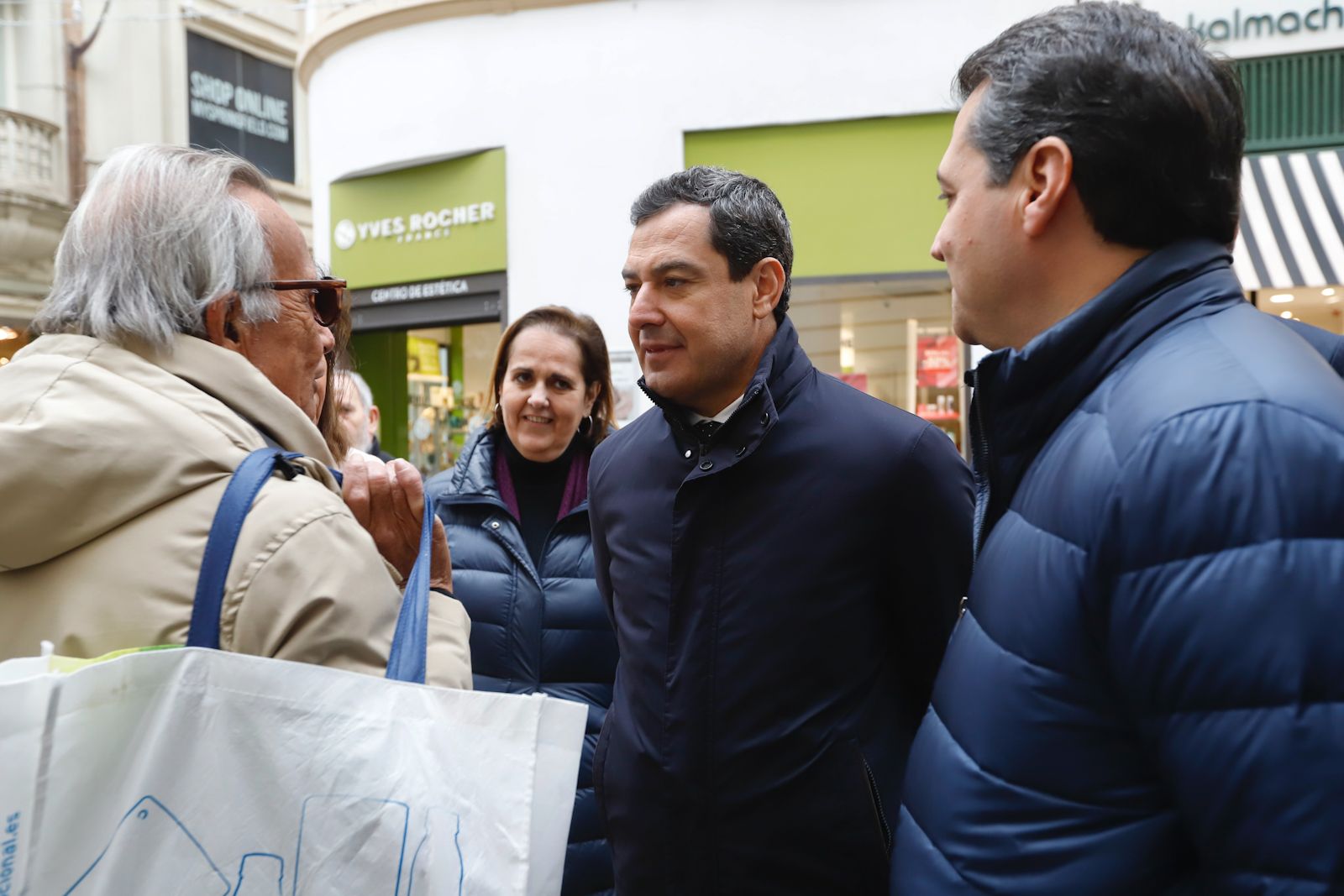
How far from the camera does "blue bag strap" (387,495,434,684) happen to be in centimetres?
139

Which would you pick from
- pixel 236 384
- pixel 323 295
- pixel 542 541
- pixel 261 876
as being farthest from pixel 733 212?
pixel 261 876

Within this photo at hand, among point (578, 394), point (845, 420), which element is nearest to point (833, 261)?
point (578, 394)

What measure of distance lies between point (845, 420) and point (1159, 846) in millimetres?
1222

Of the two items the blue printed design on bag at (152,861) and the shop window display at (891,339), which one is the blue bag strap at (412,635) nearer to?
the blue printed design on bag at (152,861)

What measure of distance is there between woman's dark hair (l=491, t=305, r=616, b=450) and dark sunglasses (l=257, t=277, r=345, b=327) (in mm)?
1820

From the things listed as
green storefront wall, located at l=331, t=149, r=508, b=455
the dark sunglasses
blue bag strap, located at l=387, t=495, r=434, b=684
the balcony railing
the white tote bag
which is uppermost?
the balcony railing

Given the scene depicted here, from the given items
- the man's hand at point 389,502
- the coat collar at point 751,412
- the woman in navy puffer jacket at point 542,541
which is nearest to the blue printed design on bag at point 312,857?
the man's hand at point 389,502

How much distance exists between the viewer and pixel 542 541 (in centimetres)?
329

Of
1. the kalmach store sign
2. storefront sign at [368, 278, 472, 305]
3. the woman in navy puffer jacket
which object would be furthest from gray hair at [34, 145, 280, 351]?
storefront sign at [368, 278, 472, 305]

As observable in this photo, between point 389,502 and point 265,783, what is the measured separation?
498mm

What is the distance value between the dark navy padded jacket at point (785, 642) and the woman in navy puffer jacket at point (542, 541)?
2.71 feet

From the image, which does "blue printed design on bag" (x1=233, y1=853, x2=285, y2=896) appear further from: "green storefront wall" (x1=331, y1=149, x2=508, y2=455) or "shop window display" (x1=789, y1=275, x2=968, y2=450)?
"green storefront wall" (x1=331, y1=149, x2=508, y2=455)

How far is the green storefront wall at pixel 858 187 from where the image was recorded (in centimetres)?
862

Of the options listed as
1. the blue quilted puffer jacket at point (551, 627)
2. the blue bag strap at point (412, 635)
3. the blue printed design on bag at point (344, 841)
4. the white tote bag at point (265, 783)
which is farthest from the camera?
the blue quilted puffer jacket at point (551, 627)
